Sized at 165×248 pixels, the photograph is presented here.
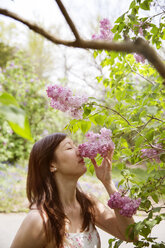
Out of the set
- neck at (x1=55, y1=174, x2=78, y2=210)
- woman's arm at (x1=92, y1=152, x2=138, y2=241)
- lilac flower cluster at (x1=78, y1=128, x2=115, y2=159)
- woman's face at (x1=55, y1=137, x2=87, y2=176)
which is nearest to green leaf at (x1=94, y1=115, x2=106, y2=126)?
lilac flower cluster at (x1=78, y1=128, x2=115, y2=159)

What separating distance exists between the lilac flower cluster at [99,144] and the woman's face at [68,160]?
0.66 feet

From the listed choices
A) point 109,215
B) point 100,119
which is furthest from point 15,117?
point 109,215

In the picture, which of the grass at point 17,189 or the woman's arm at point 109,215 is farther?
the grass at point 17,189

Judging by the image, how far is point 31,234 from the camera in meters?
1.23

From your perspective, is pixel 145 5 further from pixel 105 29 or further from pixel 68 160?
pixel 68 160

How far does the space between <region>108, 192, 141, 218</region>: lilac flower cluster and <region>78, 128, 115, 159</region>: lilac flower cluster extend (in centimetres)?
17

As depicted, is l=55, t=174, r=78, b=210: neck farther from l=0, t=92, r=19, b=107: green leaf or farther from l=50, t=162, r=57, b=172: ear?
l=0, t=92, r=19, b=107: green leaf

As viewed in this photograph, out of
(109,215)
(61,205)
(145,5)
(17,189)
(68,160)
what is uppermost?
(145,5)

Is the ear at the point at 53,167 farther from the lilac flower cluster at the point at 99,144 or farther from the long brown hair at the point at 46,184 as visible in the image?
the lilac flower cluster at the point at 99,144

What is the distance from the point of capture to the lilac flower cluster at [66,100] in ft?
3.46

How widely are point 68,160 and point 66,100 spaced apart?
378 millimetres

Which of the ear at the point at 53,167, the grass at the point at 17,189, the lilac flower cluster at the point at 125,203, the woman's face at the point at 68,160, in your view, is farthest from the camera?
the grass at the point at 17,189

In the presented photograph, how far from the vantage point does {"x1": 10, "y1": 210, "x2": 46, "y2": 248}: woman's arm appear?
122cm

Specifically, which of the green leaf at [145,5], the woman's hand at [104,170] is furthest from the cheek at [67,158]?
the green leaf at [145,5]
